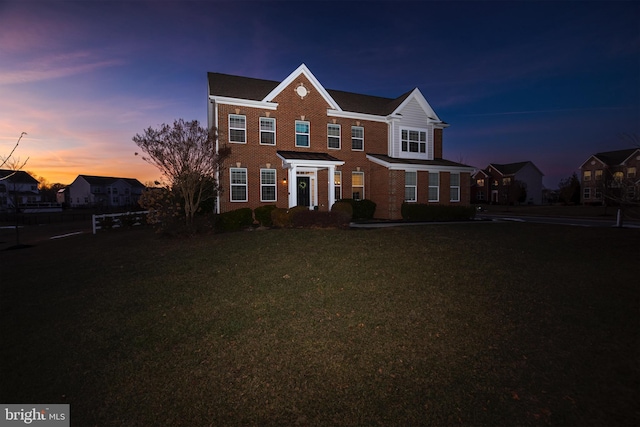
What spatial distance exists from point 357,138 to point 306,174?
16.7 feet

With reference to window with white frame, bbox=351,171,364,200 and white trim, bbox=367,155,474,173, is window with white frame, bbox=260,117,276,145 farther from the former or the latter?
white trim, bbox=367,155,474,173

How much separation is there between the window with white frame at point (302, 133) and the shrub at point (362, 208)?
4.76 m

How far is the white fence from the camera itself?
62.4 ft

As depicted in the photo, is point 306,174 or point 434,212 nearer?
point 434,212

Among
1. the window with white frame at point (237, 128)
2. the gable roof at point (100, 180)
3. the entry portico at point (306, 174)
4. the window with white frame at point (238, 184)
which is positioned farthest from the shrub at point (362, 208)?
the gable roof at point (100, 180)

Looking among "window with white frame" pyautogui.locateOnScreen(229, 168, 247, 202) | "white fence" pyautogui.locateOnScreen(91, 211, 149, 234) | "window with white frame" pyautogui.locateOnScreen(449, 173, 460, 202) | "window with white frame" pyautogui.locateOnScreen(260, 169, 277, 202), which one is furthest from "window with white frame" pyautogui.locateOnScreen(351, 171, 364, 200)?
"white fence" pyautogui.locateOnScreen(91, 211, 149, 234)

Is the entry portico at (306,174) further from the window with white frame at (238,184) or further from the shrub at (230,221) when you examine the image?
the shrub at (230,221)

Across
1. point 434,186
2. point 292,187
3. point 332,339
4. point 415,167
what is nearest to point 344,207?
point 292,187

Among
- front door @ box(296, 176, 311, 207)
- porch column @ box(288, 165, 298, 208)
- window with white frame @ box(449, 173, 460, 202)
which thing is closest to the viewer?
porch column @ box(288, 165, 298, 208)

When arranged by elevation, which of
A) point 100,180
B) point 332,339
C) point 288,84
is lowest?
point 332,339

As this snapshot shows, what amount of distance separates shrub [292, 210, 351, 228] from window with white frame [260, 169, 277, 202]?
5.91 meters

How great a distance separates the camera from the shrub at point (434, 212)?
19.0 meters

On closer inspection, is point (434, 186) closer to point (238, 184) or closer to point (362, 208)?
point (362, 208)

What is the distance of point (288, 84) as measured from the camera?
19312 millimetres
